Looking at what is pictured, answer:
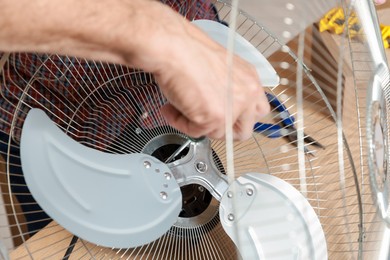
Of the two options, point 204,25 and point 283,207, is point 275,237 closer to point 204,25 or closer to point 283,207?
point 283,207

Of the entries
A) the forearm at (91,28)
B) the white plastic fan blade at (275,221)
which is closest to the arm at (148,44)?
the forearm at (91,28)

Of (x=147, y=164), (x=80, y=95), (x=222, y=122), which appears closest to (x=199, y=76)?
(x=222, y=122)

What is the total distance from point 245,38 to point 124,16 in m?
0.29

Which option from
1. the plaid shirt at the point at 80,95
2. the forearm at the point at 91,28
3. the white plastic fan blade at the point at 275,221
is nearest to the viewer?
the forearm at the point at 91,28

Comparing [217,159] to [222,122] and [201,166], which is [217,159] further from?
[222,122]

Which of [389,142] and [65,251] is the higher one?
[389,142]

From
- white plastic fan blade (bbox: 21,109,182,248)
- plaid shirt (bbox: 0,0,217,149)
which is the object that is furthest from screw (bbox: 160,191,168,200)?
plaid shirt (bbox: 0,0,217,149)

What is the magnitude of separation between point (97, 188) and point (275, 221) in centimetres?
21

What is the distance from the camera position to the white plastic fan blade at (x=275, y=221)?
641 millimetres

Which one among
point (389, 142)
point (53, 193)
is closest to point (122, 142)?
point (53, 193)

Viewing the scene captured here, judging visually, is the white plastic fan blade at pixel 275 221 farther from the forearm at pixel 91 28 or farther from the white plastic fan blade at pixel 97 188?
the forearm at pixel 91 28

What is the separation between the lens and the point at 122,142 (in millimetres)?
748

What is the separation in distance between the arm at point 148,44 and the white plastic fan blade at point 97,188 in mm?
152

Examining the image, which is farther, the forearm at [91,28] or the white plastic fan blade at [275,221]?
the white plastic fan blade at [275,221]
